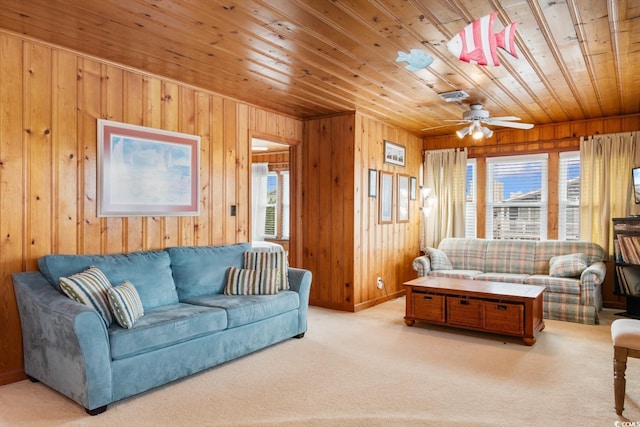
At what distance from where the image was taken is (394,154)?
20.5 ft

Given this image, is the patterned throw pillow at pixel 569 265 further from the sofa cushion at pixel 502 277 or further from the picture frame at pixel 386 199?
the picture frame at pixel 386 199

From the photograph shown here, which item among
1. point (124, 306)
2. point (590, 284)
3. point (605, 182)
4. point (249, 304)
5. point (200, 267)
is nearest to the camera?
point (124, 306)

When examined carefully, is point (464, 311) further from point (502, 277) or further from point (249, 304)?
point (249, 304)

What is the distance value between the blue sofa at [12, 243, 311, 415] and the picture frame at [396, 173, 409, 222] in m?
2.68

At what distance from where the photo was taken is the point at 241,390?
2990mm

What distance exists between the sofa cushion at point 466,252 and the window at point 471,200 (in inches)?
18.4

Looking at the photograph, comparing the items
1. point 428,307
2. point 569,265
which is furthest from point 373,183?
point 569,265

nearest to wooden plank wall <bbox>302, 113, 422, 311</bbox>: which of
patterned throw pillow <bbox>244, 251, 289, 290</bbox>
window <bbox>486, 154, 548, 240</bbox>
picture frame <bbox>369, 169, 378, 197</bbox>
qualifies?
picture frame <bbox>369, 169, 378, 197</bbox>

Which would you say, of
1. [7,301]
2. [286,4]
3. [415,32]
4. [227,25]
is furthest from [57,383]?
[415,32]

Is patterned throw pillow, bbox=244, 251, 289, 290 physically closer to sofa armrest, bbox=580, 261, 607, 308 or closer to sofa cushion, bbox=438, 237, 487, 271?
sofa cushion, bbox=438, 237, 487, 271

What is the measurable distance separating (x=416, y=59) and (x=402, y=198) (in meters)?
3.23

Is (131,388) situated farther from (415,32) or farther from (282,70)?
(415,32)

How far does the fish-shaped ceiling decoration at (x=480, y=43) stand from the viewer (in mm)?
2639

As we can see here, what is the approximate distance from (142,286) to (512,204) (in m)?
5.26
